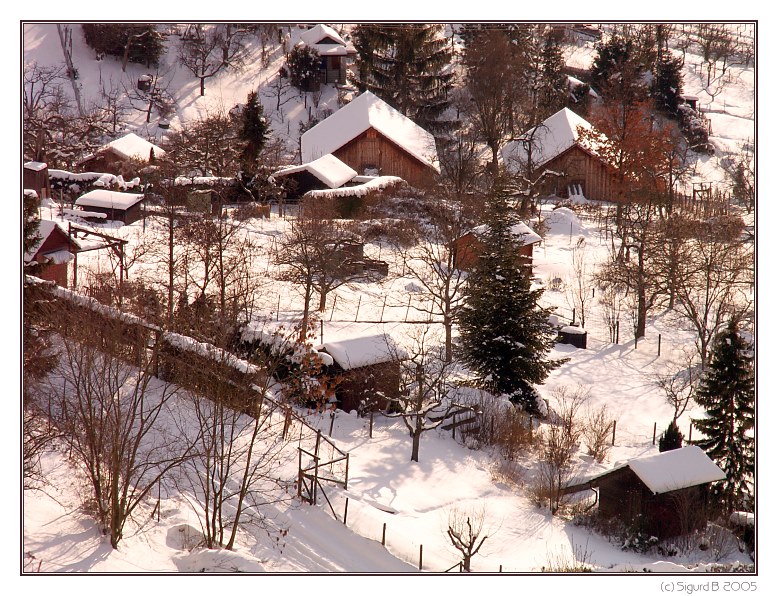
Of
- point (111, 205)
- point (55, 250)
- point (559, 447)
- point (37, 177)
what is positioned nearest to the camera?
point (559, 447)

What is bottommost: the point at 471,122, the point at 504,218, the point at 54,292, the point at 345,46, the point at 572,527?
the point at 572,527

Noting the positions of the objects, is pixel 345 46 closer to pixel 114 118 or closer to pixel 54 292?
pixel 114 118

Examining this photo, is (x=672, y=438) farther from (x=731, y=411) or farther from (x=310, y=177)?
(x=310, y=177)

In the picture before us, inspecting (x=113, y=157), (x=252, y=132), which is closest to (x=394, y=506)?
(x=252, y=132)

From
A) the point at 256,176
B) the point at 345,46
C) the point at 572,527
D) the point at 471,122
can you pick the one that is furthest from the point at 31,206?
the point at 345,46

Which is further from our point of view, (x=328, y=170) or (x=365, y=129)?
(x=365, y=129)

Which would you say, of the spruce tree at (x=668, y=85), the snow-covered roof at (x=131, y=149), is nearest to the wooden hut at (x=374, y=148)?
the snow-covered roof at (x=131, y=149)

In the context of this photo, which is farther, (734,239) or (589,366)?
(734,239)

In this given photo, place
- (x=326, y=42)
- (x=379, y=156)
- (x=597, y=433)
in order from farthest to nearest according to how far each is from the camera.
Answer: (x=326, y=42), (x=379, y=156), (x=597, y=433)
